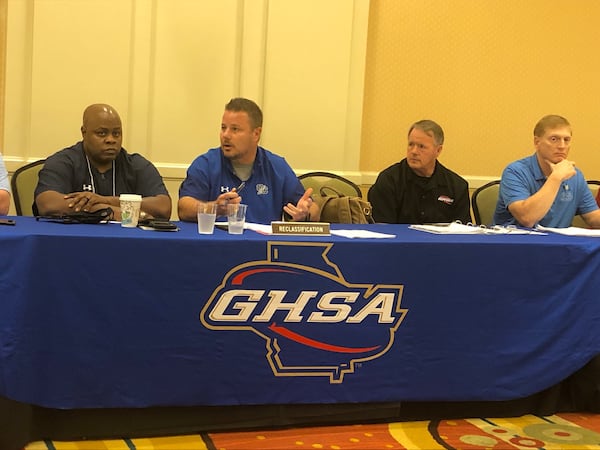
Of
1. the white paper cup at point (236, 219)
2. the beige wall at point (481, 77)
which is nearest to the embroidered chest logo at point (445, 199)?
the beige wall at point (481, 77)

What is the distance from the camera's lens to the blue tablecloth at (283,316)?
254 centimetres

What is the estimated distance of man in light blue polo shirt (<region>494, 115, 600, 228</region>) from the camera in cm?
397

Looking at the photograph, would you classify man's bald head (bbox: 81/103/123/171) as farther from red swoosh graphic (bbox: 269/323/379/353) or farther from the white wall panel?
red swoosh graphic (bbox: 269/323/379/353)

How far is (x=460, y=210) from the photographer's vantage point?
4289 mm

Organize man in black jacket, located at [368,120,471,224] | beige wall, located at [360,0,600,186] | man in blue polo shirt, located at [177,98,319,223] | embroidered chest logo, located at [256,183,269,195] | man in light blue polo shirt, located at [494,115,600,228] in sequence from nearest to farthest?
1. man in blue polo shirt, located at [177,98,319,223]
2. embroidered chest logo, located at [256,183,269,195]
3. man in light blue polo shirt, located at [494,115,600,228]
4. man in black jacket, located at [368,120,471,224]
5. beige wall, located at [360,0,600,186]

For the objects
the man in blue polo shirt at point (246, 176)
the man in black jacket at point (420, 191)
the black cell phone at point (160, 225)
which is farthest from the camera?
the man in black jacket at point (420, 191)

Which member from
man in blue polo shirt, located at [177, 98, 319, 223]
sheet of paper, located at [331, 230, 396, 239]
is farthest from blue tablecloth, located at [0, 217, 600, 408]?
man in blue polo shirt, located at [177, 98, 319, 223]

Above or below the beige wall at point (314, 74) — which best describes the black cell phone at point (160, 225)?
below

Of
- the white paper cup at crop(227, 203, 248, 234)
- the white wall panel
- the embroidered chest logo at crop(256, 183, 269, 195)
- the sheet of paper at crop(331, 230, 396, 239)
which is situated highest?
the white wall panel

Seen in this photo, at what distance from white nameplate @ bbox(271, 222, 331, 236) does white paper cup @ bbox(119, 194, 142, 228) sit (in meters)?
0.49

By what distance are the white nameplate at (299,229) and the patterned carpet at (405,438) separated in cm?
71

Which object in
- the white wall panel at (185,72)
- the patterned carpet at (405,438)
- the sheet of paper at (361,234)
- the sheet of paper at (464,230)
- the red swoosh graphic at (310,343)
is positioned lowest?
the patterned carpet at (405,438)

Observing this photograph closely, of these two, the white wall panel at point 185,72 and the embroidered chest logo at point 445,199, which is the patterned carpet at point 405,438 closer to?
the embroidered chest logo at point 445,199

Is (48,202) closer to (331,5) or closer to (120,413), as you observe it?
(120,413)
